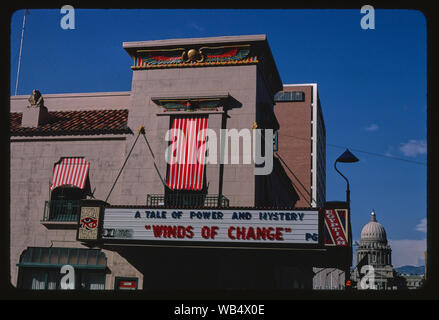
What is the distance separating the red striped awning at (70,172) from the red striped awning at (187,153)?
4848 mm

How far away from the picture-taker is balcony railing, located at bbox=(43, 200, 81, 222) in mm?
26125

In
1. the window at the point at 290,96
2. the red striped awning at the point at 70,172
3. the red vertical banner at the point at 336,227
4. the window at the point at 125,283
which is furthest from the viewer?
the window at the point at 290,96

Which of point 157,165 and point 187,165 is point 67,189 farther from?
point 187,165

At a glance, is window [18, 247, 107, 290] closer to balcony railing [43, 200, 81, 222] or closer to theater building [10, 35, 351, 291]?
theater building [10, 35, 351, 291]

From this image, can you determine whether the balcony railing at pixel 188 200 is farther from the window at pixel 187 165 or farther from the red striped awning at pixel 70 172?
the red striped awning at pixel 70 172

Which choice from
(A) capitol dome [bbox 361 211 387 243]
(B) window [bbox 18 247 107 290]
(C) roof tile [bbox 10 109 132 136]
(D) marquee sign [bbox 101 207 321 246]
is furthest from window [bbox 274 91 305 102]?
(A) capitol dome [bbox 361 211 387 243]

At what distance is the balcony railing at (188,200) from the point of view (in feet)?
81.0

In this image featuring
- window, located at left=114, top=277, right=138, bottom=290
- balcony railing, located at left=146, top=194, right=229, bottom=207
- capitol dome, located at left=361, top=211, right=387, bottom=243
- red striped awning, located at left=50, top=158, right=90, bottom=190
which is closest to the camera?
balcony railing, located at left=146, top=194, right=229, bottom=207

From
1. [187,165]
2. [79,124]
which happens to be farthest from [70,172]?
[187,165]

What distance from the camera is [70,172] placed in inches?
1052

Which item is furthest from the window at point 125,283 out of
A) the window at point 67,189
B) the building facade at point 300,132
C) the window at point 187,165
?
the building facade at point 300,132

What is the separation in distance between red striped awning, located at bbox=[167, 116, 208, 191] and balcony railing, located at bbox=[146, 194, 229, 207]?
540 mm

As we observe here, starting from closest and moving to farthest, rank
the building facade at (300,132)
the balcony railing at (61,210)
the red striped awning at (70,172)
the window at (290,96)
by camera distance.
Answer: the balcony railing at (61,210) → the red striped awning at (70,172) → the building facade at (300,132) → the window at (290,96)
